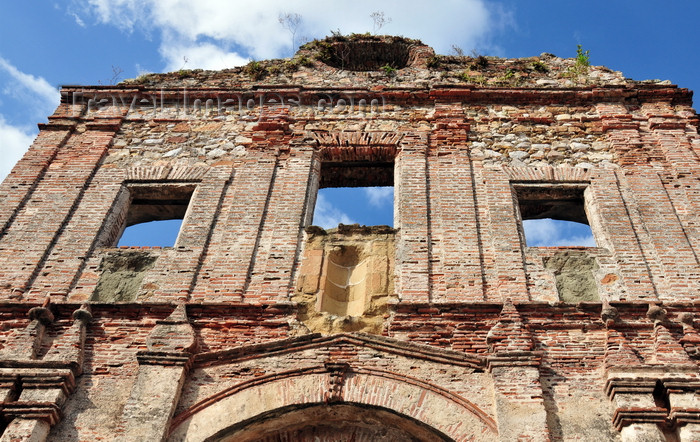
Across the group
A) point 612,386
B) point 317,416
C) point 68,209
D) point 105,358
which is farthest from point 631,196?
point 68,209

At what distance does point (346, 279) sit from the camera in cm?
790

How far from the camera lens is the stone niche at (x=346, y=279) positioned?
729cm

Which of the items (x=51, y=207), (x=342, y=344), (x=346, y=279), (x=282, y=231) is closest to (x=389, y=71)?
(x=282, y=231)

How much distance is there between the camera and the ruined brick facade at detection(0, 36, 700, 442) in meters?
6.34

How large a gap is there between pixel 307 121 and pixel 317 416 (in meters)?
5.01

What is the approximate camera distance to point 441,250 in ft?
26.0

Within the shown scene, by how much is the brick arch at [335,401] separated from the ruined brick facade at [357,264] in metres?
0.02

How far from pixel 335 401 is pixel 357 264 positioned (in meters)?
2.05

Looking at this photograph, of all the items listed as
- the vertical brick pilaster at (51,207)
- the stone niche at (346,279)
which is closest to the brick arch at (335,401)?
the stone niche at (346,279)

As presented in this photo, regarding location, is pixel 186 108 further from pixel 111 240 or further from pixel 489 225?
pixel 489 225

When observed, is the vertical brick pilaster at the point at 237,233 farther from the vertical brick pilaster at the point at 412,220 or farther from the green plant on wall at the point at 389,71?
the green plant on wall at the point at 389,71

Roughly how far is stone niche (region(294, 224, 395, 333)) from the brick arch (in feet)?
2.44

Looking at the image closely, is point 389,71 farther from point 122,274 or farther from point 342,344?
point 342,344

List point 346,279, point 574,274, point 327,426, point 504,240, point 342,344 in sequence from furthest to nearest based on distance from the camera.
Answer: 1. point 504,240
2. point 346,279
3. point 574,274
4. point 342,344
5. point 327,426
